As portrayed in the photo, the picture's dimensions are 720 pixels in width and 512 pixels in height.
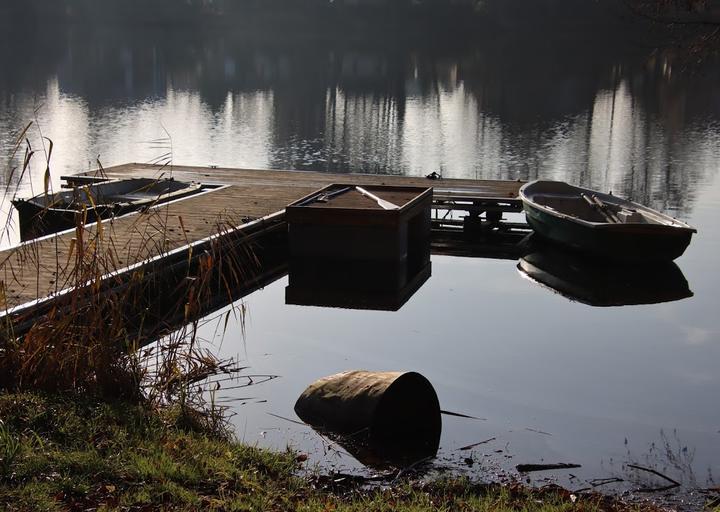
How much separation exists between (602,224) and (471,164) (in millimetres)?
10399

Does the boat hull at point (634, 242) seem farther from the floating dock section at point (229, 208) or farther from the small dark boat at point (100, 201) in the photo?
the small dark boat at point (100, 201)

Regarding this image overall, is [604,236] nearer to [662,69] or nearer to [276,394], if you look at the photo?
[276,394]

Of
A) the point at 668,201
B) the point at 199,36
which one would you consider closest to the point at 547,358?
the point at 668,201

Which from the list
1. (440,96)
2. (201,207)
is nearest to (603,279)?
(201,207)

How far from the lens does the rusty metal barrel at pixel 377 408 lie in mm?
6629

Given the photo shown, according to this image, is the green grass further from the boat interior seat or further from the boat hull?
the boat interior seat

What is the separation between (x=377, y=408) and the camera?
659 cm

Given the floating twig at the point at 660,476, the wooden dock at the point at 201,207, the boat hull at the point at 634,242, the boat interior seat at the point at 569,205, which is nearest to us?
the floating twig at the point at 660,476

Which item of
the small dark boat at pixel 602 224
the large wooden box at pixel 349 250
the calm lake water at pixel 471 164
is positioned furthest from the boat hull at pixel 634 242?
the large wooden box at pixel 349 250

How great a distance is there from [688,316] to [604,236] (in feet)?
6.77

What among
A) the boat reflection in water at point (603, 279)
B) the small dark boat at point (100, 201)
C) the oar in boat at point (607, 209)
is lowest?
the boat reflection in water at point (603, 279)

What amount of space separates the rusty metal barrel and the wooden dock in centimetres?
223

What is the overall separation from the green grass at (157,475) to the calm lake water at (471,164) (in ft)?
2.87

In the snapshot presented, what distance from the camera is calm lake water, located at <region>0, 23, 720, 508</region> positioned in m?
7.59
